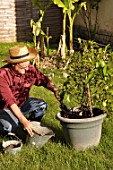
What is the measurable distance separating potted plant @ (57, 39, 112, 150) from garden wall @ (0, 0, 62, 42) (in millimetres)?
9872

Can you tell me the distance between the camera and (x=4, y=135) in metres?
5.20

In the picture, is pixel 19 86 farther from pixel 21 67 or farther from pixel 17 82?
pixel 21 67

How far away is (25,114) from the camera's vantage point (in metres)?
5.44

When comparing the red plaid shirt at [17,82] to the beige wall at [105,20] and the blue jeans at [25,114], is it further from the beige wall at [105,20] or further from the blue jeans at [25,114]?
the beige wall at [105,20]

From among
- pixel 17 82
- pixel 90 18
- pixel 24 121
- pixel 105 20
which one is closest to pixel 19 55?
pixel 17 82

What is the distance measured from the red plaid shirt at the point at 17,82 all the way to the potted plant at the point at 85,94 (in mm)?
586

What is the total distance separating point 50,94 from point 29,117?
197cm

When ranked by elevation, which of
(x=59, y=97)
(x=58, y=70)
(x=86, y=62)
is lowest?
(x=58, y=70)

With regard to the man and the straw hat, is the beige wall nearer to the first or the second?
the man

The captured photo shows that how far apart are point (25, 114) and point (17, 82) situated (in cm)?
64

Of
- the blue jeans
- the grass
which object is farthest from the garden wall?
the grass

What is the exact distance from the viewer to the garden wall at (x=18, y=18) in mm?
14180

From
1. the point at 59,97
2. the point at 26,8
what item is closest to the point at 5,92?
the point at 59,97

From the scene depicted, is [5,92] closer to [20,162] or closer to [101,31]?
[20,162]
